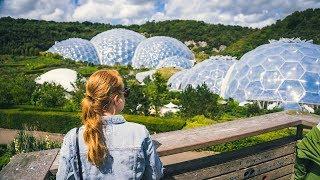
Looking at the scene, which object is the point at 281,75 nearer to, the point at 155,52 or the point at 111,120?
the point at 111,120

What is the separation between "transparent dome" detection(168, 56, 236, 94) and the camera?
116ft

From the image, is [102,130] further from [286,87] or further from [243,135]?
[286,87]

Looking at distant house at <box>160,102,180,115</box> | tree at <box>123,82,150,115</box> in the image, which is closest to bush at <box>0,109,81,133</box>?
tree at <box>123,82,150,115</box>

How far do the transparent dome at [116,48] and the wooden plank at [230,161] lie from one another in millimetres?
59673

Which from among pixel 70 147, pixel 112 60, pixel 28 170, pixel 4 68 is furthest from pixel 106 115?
pixel 112 60

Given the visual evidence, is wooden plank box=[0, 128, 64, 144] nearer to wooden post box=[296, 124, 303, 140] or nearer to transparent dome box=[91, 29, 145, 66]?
wooden post box=[296, 124, 303, 140]

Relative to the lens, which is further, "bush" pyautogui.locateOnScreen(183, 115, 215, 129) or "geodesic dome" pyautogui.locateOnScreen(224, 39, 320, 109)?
"geodesic dome" pyautogui.locateOnScreen(224, 39, 320, 109)

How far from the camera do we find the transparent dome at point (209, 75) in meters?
35.3

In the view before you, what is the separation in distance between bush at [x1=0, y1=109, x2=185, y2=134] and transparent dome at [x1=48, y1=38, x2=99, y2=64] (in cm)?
3945

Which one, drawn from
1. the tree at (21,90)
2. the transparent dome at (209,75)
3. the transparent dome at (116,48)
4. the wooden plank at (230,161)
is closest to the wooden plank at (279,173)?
the wooden plank at (230,161)

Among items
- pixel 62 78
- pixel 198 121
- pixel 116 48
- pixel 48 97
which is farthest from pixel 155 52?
pixel 198 121

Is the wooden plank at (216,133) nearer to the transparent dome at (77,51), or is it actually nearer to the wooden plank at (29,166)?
the wooden plank at (29,166)

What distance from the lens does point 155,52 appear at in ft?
206

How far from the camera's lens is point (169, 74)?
1961 inches
